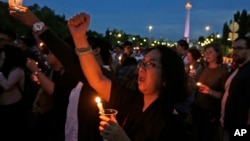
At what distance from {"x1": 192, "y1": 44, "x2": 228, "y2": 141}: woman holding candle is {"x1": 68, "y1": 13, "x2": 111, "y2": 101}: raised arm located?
4.99 meters

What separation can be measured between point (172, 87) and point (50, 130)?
6.57 feet

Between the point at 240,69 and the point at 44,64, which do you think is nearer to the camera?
the point at 240,69

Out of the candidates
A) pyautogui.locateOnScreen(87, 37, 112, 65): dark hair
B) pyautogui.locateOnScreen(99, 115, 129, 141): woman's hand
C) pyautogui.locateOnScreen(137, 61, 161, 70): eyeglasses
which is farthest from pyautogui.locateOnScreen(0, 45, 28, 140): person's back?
pyautogui.locateOnScreen(99, 115, 129, 141): woman's hand

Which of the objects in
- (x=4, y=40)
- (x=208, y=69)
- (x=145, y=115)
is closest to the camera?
(x=145, y=115)

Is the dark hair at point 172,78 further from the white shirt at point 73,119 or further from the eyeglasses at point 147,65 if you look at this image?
A: the white shirt at point 73,119

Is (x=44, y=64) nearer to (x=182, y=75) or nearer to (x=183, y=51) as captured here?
(x=183, y=51)

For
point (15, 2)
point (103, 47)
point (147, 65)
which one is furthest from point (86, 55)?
point (103, 47)

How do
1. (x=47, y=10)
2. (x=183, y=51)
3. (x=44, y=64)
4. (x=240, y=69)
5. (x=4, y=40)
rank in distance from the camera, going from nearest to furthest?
(x=240, y=69) → (x=4, y=40) → (x=44, y=64) → (x=183, y=51) → (x=47, y=10)

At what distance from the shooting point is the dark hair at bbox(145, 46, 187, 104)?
3.10 metres

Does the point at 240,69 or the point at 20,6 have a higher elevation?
the point at 20,6

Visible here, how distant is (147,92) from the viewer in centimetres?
308

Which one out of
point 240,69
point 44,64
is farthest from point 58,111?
point 44,64

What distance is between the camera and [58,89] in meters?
4.41

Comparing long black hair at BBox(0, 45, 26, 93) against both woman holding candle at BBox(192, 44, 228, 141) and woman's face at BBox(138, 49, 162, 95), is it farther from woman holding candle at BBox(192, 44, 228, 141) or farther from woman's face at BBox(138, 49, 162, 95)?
woman's face at BBox(138, 49, 162, 95)
